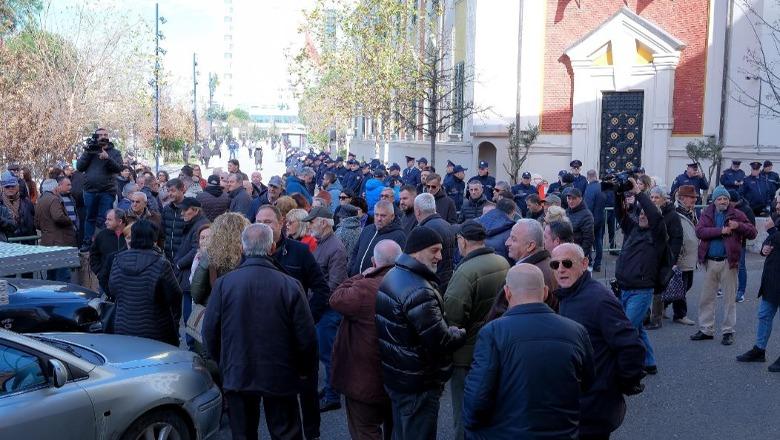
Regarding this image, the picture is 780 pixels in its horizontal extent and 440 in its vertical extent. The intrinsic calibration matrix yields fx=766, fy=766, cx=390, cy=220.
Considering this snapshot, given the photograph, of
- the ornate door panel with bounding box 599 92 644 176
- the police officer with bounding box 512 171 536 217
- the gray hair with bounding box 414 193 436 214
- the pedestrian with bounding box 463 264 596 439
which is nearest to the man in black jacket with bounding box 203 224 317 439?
the pedestrian with bounding box 463 264 596 439

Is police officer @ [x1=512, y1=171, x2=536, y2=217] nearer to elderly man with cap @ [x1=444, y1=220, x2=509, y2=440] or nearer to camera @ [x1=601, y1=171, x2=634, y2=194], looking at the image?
camera @ [x1=601, y1=171, x2=634, y2=194]

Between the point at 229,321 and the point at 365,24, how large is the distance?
2455 cm

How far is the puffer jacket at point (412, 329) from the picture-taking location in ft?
15.4

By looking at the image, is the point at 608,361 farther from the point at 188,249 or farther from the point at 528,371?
the point at 188,249

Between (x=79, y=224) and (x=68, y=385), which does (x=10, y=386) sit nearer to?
(x=68, y=385)

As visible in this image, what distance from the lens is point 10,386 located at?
4738 mm

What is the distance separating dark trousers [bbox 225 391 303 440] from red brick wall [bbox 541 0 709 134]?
67.0 ft

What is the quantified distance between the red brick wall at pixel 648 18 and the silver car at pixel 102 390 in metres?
20.5

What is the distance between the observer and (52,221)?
11.2 metres

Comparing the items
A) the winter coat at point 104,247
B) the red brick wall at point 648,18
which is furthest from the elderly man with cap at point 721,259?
the red brick wall at point 648,18

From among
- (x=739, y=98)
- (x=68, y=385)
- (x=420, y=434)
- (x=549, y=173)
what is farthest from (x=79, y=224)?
(x=739, y=98)

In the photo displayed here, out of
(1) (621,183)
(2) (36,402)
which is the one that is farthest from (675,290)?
(2) (36,402)

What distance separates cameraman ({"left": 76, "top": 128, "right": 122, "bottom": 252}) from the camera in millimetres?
12891

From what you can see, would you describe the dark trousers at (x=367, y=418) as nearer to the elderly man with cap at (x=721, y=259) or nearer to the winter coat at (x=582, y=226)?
the elderly man with cap at (x=721, y=259)
